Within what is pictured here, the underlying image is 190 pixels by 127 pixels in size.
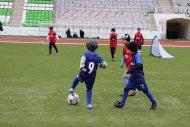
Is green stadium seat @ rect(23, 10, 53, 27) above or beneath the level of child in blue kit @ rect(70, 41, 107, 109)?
above

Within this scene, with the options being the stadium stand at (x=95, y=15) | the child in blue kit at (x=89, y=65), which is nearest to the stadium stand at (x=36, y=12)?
the stadium stand at (x=95, y=15)

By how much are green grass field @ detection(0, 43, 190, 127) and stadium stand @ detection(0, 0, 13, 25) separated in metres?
31.1

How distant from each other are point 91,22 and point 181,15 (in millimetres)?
9728

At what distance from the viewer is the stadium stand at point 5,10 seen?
47.0 metres

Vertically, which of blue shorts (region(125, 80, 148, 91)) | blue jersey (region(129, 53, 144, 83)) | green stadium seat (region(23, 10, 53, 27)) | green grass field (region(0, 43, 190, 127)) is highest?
green stadium seat (region(23, 10, 53, 27))

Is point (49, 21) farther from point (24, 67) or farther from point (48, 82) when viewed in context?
point (48, 82)

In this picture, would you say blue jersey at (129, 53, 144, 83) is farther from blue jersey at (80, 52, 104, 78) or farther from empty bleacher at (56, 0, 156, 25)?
empty bleacher at (56, 0, 156, 25)

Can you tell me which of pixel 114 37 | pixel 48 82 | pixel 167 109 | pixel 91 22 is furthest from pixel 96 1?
pixel 167 109

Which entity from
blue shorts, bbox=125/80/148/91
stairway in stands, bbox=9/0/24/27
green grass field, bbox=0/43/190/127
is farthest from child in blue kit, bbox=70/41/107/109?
stairway in stands, bbox=9/0/24/27

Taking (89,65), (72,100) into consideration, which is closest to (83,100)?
(72,100)

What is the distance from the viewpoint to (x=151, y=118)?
28.9ft

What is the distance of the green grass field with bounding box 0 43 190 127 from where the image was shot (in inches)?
331

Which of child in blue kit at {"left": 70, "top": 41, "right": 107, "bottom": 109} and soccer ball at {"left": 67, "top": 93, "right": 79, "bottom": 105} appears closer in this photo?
child in blue kit at {"left": 70, "top": 41, "right": 107, "bottom": 109}

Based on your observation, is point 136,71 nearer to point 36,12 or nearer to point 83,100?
point 83,100
